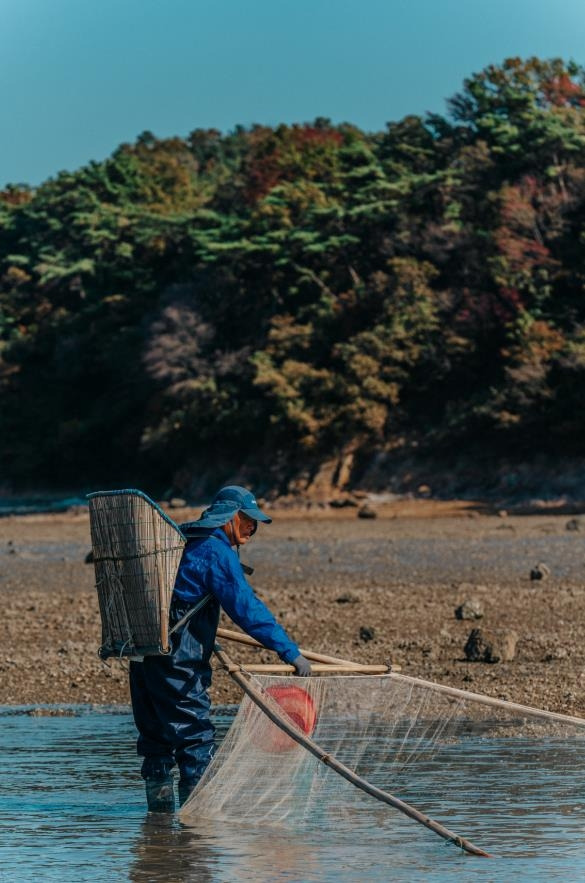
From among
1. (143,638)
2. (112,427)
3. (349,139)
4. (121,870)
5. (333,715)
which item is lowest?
(121,870)

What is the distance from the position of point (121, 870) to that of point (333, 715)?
1304 millimetres

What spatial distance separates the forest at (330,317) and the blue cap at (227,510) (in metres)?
33.2

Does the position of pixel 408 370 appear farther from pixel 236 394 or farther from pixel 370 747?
pixel 370 747

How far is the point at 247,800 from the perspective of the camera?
8.03m

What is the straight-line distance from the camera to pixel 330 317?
4809cm

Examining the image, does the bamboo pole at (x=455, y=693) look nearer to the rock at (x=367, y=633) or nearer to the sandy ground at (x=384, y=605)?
the sandy ground at (x=384, y=605)

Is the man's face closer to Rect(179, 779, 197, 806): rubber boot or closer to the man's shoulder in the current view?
the man's shoulder

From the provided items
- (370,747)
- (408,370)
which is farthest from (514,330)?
(370,747)

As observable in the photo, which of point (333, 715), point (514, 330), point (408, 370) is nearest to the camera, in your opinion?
point (333, 715)

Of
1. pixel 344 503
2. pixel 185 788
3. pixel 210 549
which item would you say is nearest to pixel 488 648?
pixel 185 788

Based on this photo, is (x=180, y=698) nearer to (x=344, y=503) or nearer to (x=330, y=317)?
(x=344, y=503)

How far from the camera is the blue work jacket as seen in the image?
24.4 ft

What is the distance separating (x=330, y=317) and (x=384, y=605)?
1221 inches

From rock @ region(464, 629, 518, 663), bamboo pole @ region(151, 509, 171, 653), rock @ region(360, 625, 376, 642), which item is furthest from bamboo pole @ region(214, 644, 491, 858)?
rock @ region(360, 625, 376, 642)
